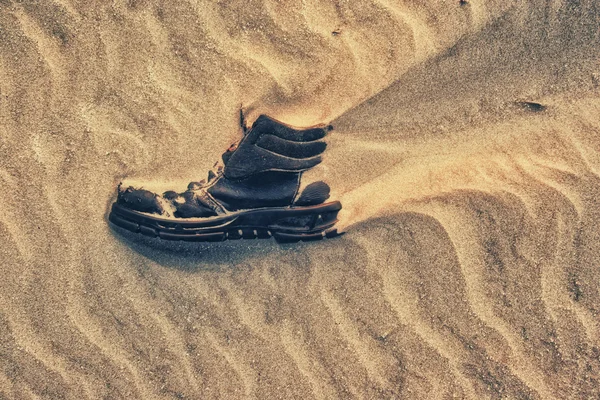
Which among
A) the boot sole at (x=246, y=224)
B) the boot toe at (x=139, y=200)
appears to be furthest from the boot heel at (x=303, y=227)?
the boot toe at (x=139, y=200)

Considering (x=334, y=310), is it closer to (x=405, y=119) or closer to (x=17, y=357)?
(x=405, y=119)

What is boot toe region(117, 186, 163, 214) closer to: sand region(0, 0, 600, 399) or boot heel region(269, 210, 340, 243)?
sand region(0, 0, 600, 399)

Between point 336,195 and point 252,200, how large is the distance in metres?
0.42

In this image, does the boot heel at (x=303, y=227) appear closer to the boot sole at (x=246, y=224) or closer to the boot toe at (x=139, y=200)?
the boot sole at (x=246, y=224)

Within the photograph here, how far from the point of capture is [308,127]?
179cm

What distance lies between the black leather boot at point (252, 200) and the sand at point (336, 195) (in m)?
0.08

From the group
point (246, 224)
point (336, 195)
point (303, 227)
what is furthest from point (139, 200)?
point (336, 195)

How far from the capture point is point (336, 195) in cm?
182

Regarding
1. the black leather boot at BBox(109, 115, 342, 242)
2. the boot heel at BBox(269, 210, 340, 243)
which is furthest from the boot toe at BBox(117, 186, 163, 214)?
the boot heel at BBox(269, 210, 340, 243)

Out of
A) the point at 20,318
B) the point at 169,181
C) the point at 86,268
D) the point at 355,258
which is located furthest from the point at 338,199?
the point at 20,318

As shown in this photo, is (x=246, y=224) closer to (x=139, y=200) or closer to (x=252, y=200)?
(x=252, y=200)

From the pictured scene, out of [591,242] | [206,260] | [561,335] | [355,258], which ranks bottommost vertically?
[561,335]

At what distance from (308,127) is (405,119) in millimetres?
482

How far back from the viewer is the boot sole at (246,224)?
1.79 m
